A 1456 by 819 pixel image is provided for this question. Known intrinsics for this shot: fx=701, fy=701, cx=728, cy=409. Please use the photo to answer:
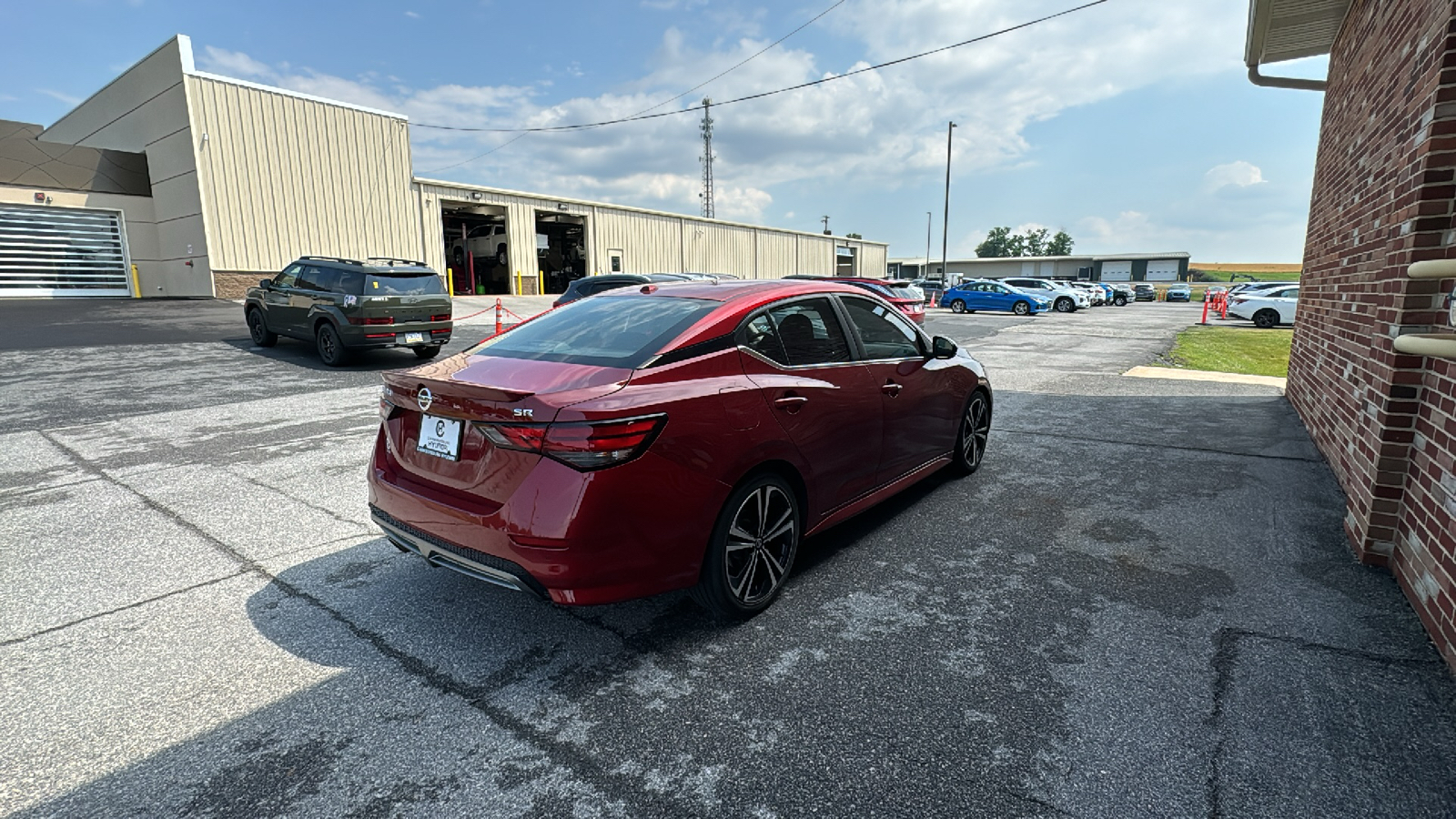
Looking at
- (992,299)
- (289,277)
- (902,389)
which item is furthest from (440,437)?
(992,299)

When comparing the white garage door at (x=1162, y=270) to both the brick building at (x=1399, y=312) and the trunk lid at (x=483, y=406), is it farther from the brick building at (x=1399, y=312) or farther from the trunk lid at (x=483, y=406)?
the trunk lid at (x=483, y=406)

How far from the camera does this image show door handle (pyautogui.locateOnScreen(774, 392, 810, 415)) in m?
3.20

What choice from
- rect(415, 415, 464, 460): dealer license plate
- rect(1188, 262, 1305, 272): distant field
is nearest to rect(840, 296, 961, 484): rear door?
rect(415, 415, 464, 460): dealer license plate

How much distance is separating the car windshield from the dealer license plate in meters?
9.49

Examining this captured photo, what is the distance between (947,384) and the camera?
470 cm

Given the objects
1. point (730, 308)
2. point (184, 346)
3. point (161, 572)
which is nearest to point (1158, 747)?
point (730, 308)

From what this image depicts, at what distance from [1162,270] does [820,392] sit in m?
92.0

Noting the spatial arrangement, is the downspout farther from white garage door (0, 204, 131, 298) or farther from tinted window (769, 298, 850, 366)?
white garage door (0, 204, 131, 298)

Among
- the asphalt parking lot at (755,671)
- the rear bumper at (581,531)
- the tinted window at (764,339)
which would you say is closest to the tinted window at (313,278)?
the asphalt parking lot at (755,671)

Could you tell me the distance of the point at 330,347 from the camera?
11.5 m

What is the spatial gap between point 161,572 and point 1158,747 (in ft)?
15.0

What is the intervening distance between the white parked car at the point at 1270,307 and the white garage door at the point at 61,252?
A: 40.5 m

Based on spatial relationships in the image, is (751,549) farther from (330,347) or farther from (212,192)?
(212,192)

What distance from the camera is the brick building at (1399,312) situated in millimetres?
3092
